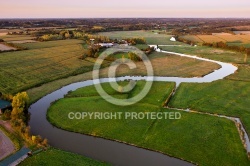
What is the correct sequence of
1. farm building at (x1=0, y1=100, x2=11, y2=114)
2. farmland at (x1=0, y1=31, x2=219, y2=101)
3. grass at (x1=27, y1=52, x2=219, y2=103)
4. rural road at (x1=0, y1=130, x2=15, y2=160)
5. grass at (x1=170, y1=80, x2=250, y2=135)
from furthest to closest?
farmland at (x1=0, y1=31, x2=219, y2=101), grass at (x1=27, y1=52, x2=219, y2=103), grass at (x1=170, y1=80, x2=250, y2=135), farm building at (x1=0, y1=100, x2=11, y2=114), rural road at (x1=0, y1=130, x2=15, y2=160)

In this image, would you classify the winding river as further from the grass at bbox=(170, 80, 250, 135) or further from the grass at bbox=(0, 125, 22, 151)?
the grass at bbox=(170, 80, 250, 135)

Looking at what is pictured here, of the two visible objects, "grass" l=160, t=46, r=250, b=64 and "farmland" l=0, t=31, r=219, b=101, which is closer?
"farmland" l=0, t=31, r=219, b=101

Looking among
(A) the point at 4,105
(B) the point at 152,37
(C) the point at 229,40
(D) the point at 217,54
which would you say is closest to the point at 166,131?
(A) the point at 4,105

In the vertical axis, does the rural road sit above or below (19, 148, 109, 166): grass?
above

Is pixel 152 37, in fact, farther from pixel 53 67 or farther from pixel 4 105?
pixel 4 105

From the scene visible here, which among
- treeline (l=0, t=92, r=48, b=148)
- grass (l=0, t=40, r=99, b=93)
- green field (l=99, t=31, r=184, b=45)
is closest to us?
treeline (l=0, t=92, r=48, b=148)

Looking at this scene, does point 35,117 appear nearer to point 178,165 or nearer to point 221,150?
point 178,165

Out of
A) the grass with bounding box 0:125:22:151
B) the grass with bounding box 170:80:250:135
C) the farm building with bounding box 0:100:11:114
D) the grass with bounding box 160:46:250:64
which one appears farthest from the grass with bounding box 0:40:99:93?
the grass with bounding box 160:46:250:64
